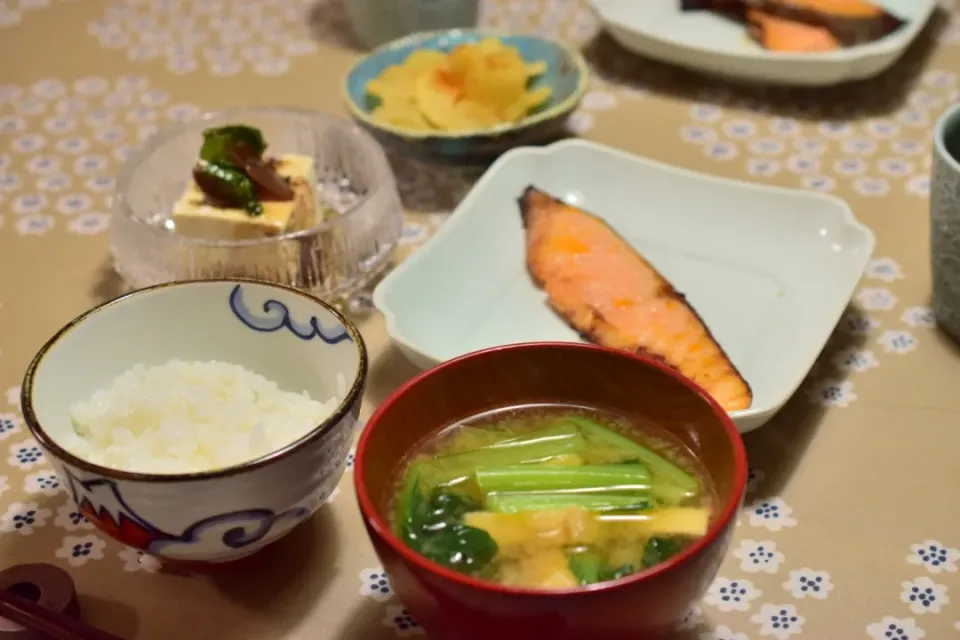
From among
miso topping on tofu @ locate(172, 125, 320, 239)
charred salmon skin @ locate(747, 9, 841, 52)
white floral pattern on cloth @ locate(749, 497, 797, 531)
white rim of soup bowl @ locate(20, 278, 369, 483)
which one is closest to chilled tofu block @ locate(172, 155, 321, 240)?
miso topping on tofu @ locate(172, 125, 320, 239)

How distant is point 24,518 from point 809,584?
2.22ft

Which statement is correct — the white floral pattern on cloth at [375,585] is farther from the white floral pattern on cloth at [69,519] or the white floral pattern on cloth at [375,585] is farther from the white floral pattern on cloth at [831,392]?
the white floral pattern on cloth at [831,392]

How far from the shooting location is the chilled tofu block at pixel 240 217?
3.54 ft

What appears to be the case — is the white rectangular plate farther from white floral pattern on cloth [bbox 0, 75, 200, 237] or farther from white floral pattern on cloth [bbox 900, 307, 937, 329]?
white floral pattern on cloth [bbox 0, 75, 200, 237]

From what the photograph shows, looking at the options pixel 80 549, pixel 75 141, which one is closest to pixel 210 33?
pixel 75 141

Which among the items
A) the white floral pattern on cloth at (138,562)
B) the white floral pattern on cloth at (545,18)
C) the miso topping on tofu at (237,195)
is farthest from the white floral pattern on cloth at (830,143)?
the white floral pattern on cloth at (138,562)

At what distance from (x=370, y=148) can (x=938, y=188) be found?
65cm

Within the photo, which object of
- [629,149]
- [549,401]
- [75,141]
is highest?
[549,401]

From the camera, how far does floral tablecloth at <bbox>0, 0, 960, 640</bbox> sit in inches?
30.0

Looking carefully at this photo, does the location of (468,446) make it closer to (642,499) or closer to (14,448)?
(642,499)

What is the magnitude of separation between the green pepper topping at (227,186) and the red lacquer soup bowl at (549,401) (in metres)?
0.46

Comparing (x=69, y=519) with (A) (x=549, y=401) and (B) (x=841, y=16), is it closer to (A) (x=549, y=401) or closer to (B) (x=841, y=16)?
(A) (x=549, y=401)

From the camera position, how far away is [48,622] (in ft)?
2.23

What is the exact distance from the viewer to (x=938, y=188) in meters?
0.95
